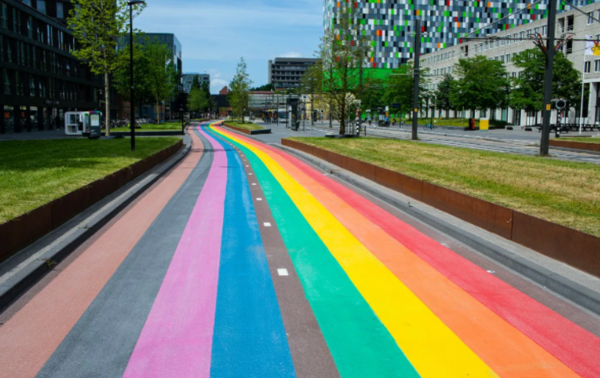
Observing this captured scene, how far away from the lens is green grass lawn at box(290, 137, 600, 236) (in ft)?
32.8

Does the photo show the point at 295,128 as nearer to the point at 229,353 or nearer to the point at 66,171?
the point at 66,171

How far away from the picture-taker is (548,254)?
834cm

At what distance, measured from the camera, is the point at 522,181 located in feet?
48.0

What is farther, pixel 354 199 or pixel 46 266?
pixel 354 199

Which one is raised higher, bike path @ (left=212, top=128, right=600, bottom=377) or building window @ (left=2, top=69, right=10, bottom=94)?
building window @ (left=2, top=69, right=10, bottom=94)

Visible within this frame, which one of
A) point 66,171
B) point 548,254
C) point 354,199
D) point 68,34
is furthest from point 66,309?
point 68,34

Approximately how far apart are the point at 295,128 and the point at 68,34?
31111 mm

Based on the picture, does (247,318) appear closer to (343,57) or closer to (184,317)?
(184,317)

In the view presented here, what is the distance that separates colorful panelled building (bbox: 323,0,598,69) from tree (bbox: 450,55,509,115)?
6610cm

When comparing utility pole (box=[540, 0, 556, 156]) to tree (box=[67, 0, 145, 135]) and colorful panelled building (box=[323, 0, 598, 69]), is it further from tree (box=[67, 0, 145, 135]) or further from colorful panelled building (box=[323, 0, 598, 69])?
colorful panelled building (box=[323, 0, 598, 69])

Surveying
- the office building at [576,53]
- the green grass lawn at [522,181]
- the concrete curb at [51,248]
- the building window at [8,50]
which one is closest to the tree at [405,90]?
the office building at [576,53]

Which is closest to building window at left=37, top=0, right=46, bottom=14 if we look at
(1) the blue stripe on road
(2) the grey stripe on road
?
(2) the grey stripe on road

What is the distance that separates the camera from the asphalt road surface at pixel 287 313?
17.2 ft

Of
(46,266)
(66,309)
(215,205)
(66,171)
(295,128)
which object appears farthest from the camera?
(295,128)
